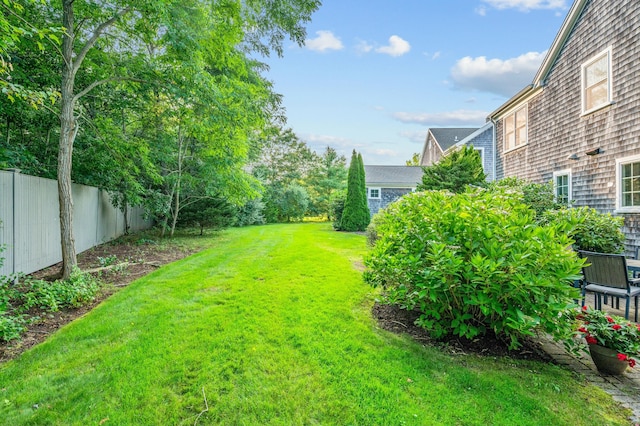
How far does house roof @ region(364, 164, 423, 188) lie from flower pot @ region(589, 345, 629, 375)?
1886cm

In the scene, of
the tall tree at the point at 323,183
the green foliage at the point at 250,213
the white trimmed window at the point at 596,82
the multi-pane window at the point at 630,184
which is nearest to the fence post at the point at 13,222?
the multi-pane window at the point at 630,184

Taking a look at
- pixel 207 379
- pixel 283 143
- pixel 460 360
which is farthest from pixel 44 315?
pixel 283 143

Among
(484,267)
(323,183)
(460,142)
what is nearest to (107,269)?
(484,267)

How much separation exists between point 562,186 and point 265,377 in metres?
9.71

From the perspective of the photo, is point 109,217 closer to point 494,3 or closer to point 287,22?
point 287,22

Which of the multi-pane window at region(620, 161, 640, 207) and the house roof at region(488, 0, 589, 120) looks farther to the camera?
the house roof at region(488, 0, 589, 120)

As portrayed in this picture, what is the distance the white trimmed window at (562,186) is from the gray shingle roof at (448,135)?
11.5 metres

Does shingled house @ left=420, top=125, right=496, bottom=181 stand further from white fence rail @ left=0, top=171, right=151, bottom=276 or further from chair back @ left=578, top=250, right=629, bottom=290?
white fence rail @ left=0, top=171, right=151, bottom=276

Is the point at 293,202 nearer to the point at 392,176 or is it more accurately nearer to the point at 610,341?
the point at 392,176

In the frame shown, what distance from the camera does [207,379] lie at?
8.03 feet

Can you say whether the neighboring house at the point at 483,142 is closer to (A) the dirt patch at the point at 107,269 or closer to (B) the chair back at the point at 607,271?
(B) the chair back at the point at 607,271

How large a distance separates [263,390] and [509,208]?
2890 mm

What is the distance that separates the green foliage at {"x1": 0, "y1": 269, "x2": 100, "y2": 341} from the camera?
11.7ft

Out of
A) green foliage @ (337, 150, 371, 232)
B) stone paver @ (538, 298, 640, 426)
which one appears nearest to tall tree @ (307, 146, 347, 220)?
green foliage @ (337, 150, 371, 232)
